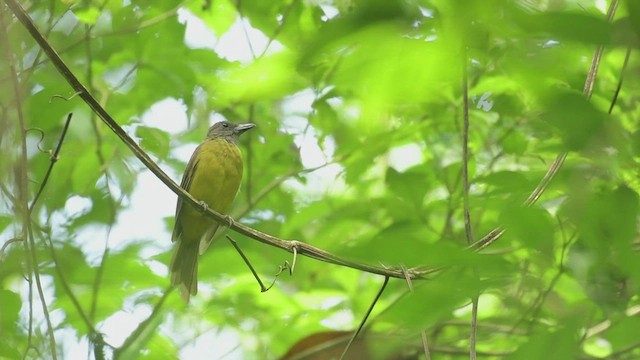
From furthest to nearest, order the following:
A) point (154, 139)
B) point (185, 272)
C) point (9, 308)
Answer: point (185, 272) < point (154, 139) < point (9, 308)

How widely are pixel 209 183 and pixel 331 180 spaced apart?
31.4 inches

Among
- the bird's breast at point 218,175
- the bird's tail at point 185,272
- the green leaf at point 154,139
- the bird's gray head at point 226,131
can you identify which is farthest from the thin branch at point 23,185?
the bird's breast at point 218,175

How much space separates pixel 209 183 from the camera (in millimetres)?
4977

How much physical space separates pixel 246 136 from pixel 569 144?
359cm

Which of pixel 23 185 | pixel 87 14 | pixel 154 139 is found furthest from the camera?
pixel 154 139

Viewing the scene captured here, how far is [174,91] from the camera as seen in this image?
4035 mm

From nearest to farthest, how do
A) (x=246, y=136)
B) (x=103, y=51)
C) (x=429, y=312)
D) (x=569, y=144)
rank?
(x=569, y=144)
(x=429, y=312)
(x=103, y=51)
(x=246, y=136)

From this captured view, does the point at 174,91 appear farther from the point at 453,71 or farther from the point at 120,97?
the point at 453,71

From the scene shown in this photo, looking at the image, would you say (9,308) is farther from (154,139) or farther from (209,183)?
(209,183)

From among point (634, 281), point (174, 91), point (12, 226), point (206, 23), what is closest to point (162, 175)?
point (12, 226)

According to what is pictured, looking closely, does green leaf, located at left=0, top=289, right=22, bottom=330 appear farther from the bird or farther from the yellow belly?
the yellow belly

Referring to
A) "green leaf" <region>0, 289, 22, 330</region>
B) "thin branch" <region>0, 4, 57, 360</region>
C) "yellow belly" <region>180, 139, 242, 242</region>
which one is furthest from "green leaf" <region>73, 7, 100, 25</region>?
"yellow belly" <region>180, 139, 242, 242</region>

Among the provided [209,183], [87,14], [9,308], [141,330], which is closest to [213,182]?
[209,183]

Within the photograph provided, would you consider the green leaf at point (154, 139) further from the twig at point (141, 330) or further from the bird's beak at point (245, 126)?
the twig at point (141, 330)
